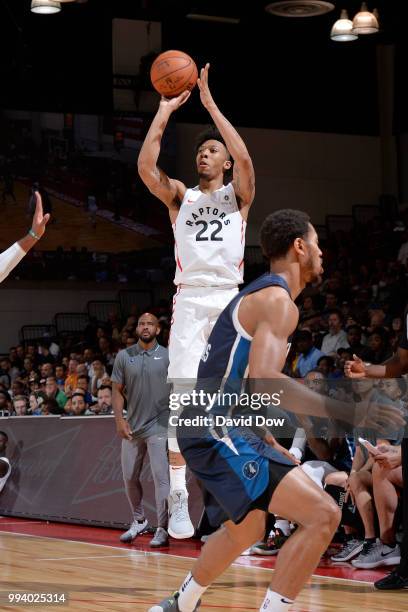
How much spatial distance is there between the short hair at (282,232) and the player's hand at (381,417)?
103 cm

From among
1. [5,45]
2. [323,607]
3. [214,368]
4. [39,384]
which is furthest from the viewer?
[5,45]

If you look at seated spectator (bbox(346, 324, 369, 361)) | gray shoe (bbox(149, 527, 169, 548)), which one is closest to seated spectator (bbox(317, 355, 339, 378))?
seated spectator (bbox(346, 324, 369, 361))

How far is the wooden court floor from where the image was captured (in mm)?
6207

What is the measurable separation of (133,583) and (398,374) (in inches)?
91.4

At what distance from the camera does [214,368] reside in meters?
4.71

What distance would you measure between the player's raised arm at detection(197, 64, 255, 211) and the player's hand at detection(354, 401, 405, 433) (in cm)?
154

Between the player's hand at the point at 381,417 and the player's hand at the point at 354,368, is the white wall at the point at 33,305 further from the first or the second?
the player's hand at the point at 354,368

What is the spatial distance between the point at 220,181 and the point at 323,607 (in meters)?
2.72

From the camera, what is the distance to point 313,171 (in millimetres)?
24406

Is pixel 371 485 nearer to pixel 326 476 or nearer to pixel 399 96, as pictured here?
pixel 326 476

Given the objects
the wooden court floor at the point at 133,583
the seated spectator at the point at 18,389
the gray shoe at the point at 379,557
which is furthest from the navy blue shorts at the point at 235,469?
the seated spectator at the point at 18,389

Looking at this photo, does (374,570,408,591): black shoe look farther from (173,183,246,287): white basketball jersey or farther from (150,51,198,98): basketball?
(150,51,198,98): basketball

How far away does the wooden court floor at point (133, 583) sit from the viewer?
621cm

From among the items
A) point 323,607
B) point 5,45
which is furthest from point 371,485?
point 5,45
